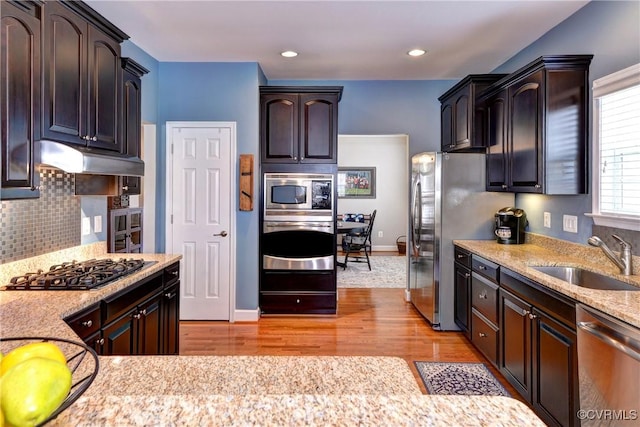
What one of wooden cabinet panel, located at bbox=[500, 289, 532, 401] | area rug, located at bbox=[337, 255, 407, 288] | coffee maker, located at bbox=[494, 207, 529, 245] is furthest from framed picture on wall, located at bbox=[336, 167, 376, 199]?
wooden cabinet panel, located at bbox=[500, 289, 532, 401]

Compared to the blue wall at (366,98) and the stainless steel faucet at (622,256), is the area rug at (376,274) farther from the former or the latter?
the stainless steel faucet at (622,256)

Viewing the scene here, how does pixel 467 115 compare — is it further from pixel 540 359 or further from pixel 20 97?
pixel 20 97

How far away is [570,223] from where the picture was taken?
2.88 m

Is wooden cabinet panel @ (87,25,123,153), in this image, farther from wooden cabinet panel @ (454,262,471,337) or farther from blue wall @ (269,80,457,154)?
wooden cabinet panel @ (454,262,471,337)

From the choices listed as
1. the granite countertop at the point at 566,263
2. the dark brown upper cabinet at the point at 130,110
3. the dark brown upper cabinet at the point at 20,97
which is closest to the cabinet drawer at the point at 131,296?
the dark brown upper cabinet at the point at 20,97

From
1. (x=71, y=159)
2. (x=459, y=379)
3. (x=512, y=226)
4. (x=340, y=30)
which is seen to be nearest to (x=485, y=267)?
(x=512, y=226)

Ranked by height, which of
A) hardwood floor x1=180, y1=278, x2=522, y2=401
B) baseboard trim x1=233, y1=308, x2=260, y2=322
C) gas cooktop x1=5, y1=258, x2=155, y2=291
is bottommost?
hardwood floor x1=180, y1=278, x2=522, y2=401

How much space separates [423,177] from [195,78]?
261 cm

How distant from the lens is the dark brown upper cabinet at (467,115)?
11.7 ft

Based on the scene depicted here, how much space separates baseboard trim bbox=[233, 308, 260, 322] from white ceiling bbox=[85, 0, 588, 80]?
8.56ft

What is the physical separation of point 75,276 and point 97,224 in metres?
0.89

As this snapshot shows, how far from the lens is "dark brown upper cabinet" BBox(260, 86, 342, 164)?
4047 millimetres

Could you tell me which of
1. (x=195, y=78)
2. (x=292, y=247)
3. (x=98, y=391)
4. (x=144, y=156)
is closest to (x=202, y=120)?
(x=195, y=78)

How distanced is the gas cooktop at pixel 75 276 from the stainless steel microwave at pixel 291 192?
5.87 ft
